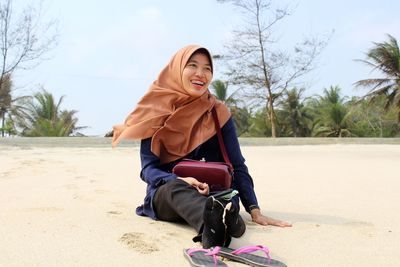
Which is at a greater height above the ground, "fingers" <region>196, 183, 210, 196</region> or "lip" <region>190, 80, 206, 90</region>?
"lip" <region>190, 80, 206, 90</region>

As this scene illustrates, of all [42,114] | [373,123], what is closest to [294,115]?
[373,123]

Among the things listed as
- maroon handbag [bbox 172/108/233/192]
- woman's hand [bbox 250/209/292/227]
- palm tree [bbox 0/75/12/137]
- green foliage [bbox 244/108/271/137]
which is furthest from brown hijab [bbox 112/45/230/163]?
green foliage [bbox 244/108/271/137]

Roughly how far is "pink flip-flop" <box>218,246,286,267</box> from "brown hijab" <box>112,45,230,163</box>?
0.82m

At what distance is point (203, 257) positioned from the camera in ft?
5.95

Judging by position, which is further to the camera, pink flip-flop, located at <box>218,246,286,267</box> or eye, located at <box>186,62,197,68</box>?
eye, located at <box>186,62,197,68</box>

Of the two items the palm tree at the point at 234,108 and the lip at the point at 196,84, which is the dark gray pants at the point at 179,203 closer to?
the lip at the point at 196,84

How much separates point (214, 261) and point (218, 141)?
0.99m

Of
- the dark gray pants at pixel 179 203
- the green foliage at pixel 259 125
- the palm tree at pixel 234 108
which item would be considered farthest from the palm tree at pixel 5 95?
the dark gray pants at pixel 179 203

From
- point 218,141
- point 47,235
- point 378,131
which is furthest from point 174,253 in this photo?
point 378,131

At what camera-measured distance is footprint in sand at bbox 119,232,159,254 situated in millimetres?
2000

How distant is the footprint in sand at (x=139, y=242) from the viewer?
2000mm

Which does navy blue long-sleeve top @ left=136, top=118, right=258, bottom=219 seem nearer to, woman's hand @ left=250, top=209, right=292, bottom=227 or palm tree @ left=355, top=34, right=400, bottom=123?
woman's hand @ left=250, top=209, right=292, bottom=227

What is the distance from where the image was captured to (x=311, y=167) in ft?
19.4

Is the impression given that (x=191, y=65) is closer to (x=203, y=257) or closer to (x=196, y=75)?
(x=196, y=75)
